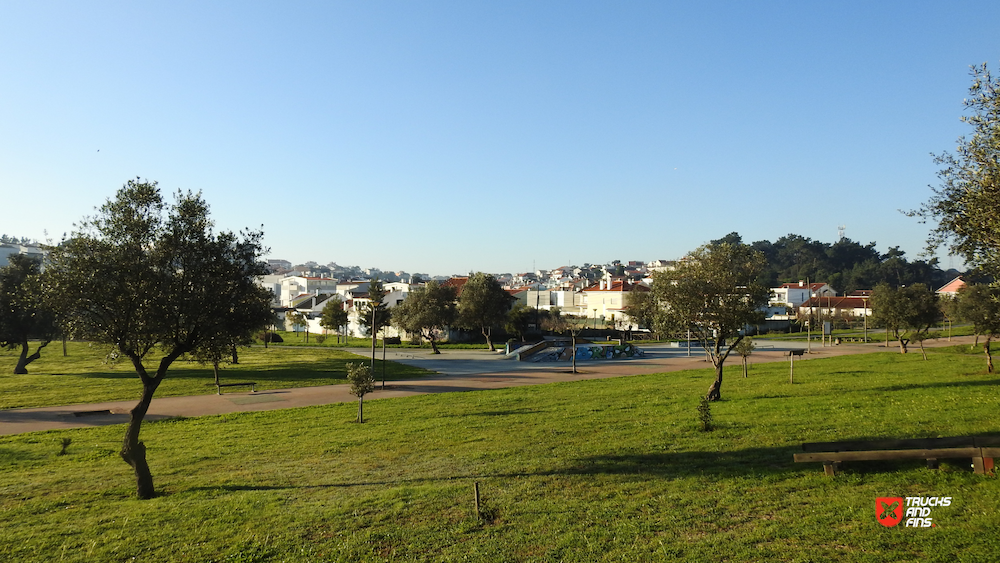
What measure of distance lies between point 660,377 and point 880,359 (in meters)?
17.5

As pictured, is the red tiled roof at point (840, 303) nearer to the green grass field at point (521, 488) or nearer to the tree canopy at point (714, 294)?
the green grass field at point (521, 488)

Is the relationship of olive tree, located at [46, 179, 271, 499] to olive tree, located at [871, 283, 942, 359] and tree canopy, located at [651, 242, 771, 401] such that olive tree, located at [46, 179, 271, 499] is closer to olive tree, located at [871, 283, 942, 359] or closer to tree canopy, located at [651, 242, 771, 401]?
tree canopy, located at [651, 242, 771, 401]

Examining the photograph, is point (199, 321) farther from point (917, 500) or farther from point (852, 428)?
point (852, 428)

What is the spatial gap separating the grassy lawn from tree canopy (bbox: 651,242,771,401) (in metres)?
22.3

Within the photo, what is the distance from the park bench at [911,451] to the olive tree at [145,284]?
1325 centimetres

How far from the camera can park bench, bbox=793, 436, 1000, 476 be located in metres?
9.45

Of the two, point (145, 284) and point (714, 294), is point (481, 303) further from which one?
point (145, 284)

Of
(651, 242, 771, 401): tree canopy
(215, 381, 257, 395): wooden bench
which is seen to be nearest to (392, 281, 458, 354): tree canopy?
(215, 381, 257, 395): wooden bench

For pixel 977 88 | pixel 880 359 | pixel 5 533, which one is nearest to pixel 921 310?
pixel 880 359

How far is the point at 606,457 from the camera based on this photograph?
1362 cm

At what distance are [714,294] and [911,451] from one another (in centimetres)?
1209

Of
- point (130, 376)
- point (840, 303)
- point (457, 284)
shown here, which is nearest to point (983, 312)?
point (130, 376)

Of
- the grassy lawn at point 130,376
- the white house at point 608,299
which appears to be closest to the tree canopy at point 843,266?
the white house at point 608,299

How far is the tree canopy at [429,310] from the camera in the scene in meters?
58.9
